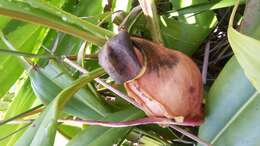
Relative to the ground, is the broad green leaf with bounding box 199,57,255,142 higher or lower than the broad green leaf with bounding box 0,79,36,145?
lower

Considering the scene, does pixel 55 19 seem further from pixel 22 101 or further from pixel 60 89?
pixel 22 101

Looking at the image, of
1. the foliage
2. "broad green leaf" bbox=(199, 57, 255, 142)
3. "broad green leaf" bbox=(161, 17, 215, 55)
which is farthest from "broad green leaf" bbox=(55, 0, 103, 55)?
"broad green leaf" bbox=(199, 57, 255, 142)

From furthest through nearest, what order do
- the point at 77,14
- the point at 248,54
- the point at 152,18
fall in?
the point at 77,14 → the point at 152,18 → the point at 248,54

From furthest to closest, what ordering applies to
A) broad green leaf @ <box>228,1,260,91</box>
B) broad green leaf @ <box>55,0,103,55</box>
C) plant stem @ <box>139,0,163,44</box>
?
broad green leaf @ <box>55,0,103,55</box>, plant stem @ <box>139,0,163,44</box>, broad green leaf @ <box>228,1,260,91</box>

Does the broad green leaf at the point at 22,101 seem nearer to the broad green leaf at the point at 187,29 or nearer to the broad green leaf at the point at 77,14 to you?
the broad green leaf at the point at 77,14

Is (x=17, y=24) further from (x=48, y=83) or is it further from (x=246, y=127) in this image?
(x=246, y=127)

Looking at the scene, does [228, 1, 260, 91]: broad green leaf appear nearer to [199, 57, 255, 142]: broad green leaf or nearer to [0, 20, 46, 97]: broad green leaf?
[199, 57, 255, 142]: broad green leaf

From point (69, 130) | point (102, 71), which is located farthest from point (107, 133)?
point (69, 130)
